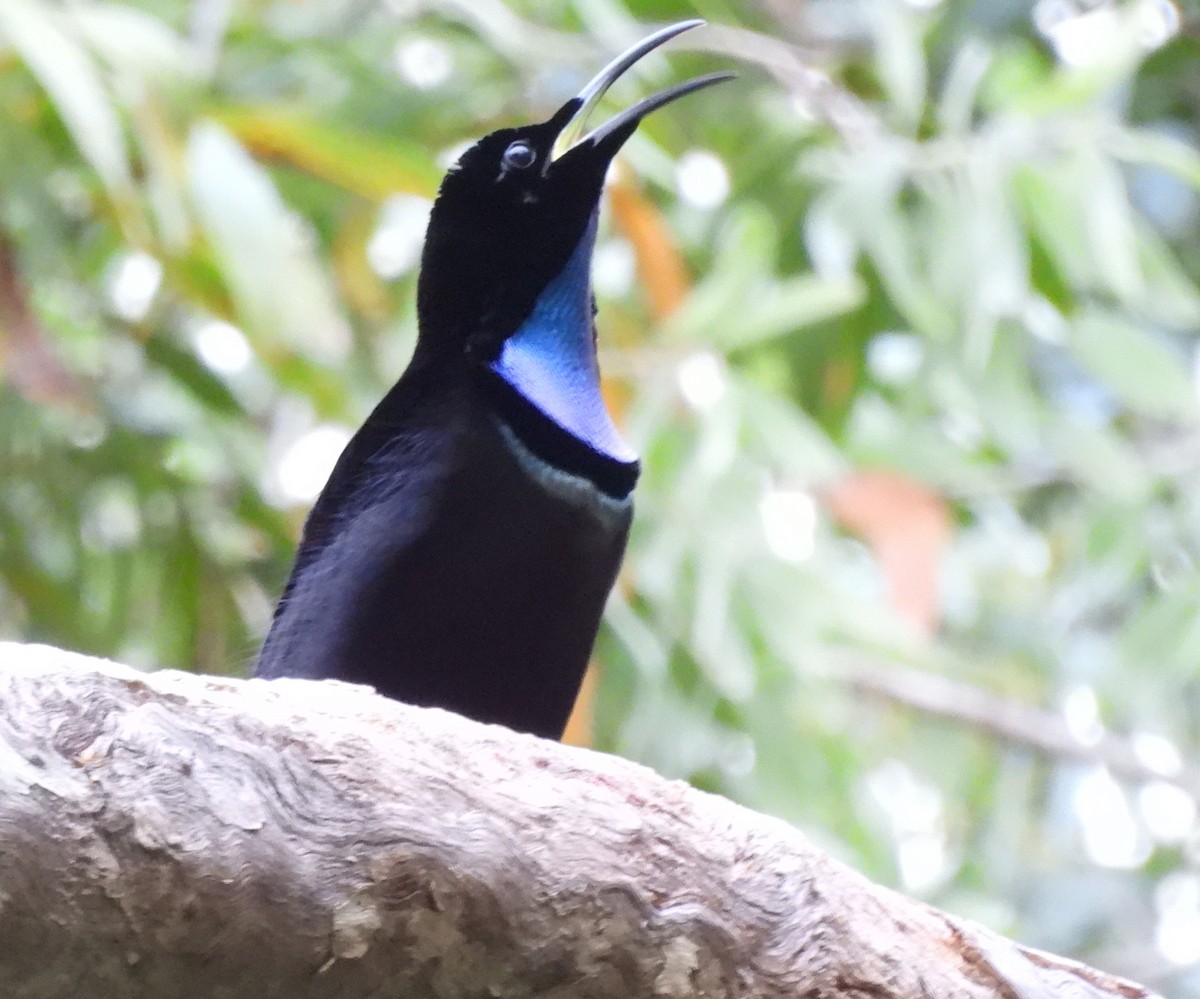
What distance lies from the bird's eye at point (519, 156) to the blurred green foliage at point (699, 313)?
0.90 meters

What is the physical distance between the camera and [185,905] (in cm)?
151

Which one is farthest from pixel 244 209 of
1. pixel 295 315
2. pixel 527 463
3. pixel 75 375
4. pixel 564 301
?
pixel 527 463

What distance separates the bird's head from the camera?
8.90 ft

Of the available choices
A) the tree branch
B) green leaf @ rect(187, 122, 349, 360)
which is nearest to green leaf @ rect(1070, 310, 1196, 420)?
the tree branch

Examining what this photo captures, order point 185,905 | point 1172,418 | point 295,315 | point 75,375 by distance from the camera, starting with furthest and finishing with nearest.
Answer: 1. point 1172,418
2. point 75,375
3. point 295,315
4. point 185,905

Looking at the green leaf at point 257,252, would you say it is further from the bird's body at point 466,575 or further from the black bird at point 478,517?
the bird's body at point 466,575

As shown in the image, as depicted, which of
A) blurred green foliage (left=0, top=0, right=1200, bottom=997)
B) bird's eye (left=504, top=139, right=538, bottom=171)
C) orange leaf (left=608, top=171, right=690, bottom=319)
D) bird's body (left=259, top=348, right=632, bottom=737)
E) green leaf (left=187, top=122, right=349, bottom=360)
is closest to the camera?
bird's body (left=259, top=348, right=632, bottom=737)

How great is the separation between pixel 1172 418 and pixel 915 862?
6.85 ft

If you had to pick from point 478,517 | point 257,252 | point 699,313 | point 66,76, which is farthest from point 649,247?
point 478,517

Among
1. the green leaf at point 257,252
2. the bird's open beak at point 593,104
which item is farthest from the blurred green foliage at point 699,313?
the bird's open beak at point 593,104

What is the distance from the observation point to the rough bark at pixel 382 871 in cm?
146

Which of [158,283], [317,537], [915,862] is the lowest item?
[317,537]

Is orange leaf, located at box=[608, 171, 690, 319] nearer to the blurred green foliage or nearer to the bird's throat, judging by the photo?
the blurred green foliage

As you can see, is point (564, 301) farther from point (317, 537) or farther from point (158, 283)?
point (158, 283)
